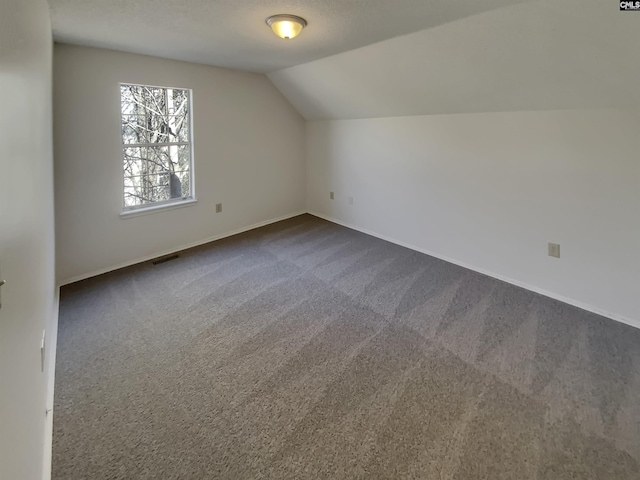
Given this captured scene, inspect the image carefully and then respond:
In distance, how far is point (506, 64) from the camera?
2.54 m

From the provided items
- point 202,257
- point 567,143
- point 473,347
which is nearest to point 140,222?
point 202,257

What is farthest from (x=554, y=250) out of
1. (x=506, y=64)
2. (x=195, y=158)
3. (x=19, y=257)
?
(x=195, y=158)

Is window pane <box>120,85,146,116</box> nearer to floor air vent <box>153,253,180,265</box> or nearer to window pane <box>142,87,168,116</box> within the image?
window pane <box>142,87,168,116</box>

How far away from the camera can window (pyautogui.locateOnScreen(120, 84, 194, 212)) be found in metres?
3.66

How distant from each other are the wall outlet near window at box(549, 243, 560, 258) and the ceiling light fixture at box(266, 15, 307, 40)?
275cm

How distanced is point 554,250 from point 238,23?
126 inches

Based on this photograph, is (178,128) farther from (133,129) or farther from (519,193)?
(519,193)

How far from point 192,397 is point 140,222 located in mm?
2504

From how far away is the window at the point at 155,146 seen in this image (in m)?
3.66

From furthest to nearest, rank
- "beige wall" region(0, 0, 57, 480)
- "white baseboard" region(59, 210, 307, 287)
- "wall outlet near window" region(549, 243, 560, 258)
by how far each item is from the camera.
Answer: "white baseboard" region(59, 210, 307, 287) < "wall outlet near window" region(549, 243, 560, 258) < "beige wall" region(0, 0, 57, 480)

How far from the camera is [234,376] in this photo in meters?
2.09

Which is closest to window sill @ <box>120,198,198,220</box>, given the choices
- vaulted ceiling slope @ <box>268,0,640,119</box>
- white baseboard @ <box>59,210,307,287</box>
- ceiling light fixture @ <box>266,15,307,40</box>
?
white baseboard @ <box>59,210,307,287</box>

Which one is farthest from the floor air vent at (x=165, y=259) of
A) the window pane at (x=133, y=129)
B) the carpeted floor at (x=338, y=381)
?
the window pane at (x=133, y=129)

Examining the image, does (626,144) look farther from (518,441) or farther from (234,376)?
(234,376)
